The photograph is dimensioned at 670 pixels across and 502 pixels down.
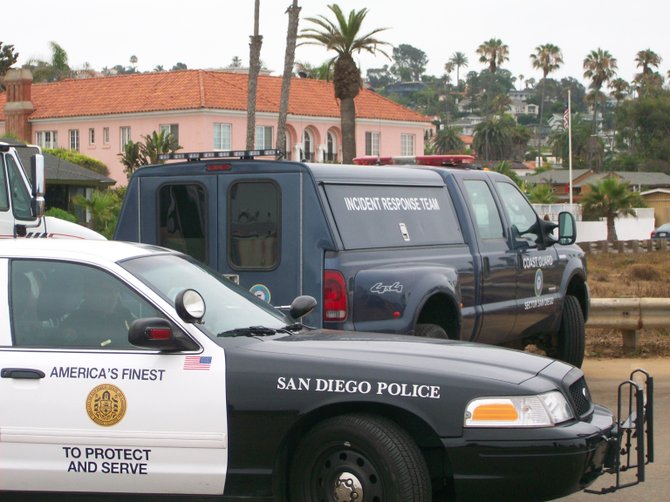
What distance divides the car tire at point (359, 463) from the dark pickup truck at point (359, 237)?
3.04 m

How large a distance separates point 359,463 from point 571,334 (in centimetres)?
727

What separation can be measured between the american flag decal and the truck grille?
1794 millimetres

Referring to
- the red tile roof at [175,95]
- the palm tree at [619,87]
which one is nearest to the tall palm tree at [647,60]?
the palm tree at [619,87]

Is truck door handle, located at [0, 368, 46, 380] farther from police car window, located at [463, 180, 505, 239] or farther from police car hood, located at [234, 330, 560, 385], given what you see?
police car window, located at [463, 180, 505, 239]

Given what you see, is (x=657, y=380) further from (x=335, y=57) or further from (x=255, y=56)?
(x=335, y=57)

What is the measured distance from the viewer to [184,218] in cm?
987

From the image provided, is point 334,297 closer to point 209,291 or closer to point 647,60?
point 209,291

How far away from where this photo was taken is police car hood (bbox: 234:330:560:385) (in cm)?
578

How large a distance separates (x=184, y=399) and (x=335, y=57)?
40926mm

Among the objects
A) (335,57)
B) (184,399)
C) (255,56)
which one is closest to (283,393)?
(184,399)

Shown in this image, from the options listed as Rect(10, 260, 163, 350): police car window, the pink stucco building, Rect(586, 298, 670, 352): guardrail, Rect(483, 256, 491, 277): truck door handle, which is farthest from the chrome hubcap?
the pink stucco building

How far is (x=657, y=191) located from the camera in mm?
80812

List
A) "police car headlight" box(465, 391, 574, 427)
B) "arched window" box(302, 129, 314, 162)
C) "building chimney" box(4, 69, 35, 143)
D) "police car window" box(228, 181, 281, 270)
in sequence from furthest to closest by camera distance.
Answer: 1. "arched window" box(302, 129, 314, 162)
2. "building chimney" box(4, 69, 35, 143)
3. "police car window" box(228, 181, 281, 270)
4. "police car headlight" box(465, 391, 574, 427)

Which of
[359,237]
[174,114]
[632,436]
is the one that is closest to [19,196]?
[359,237]
